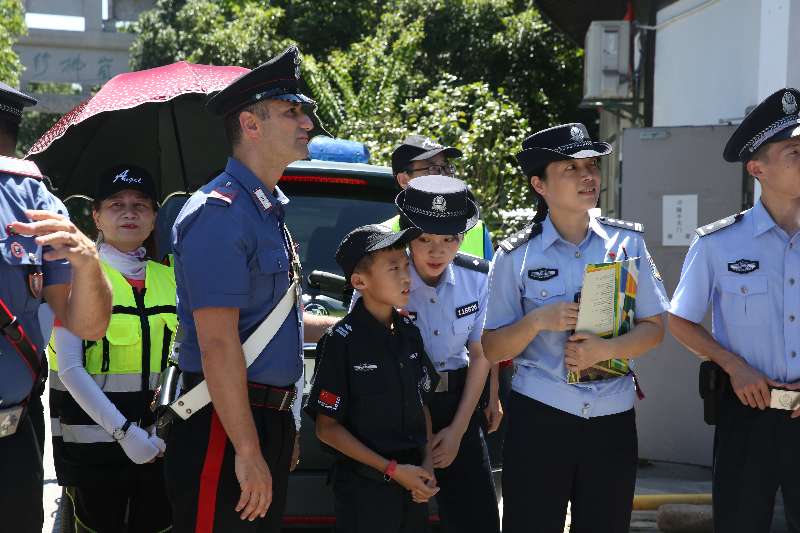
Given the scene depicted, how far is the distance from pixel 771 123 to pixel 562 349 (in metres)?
1.23

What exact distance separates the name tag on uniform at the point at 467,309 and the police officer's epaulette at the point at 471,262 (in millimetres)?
167

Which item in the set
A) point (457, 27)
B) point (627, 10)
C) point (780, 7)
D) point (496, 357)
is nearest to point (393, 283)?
point (496, 357)

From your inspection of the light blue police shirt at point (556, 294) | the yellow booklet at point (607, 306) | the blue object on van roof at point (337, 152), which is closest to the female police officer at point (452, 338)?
the light blue police shirt at point (556, 294)

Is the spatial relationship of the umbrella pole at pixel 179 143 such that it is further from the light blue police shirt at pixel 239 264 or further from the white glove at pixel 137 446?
the light blue police shirt at pixel 239 264

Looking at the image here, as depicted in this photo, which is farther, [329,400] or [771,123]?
[771,123]

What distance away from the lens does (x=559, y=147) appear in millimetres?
3816

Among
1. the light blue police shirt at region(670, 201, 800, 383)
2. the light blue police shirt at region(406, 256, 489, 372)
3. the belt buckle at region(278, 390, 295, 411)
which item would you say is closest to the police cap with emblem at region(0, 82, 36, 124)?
the belt buckle at region(278, 390, 295, 411)

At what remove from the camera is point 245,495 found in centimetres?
303

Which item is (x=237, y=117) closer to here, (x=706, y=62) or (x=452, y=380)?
(x=452, y=380)

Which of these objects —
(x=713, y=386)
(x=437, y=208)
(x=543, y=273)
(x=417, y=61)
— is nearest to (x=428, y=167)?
(x=437, y=208)

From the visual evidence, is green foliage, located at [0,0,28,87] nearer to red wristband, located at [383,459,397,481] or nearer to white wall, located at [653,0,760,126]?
white wall, located at [653,0,760,126]

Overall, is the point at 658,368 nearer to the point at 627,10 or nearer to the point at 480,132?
the point at 480,132

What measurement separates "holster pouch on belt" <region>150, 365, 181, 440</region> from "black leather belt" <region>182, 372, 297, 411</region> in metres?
0.08

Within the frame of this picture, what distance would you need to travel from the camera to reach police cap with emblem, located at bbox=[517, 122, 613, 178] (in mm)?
3777
